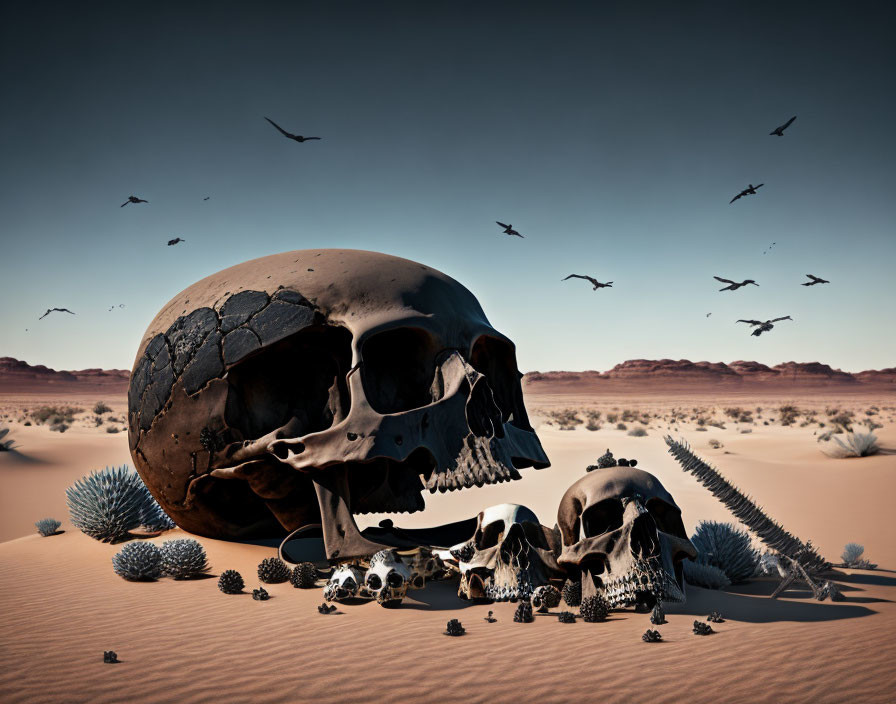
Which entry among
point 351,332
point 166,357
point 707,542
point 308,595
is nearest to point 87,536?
point 166,357

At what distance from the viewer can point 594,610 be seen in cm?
475

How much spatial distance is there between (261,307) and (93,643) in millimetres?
3178

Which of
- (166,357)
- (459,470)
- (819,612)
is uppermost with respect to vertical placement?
(166,357)

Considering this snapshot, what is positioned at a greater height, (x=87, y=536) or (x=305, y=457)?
(x=305, y=457)

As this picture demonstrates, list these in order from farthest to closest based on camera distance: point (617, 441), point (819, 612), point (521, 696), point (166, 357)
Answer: point (617, 441), point (166, 357), point (819, 612), point (521, 696)

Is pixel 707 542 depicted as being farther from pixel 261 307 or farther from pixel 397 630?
pixel 261 307

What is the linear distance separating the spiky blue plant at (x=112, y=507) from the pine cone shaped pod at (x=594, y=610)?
6.33 meters

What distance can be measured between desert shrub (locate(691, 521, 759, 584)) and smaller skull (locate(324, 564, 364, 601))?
3.52 m

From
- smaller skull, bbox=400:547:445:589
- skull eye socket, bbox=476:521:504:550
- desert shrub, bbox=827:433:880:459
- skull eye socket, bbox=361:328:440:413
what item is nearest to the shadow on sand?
skull eye socket, bbox=476:521:504:550

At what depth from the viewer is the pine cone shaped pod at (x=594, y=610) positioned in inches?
187

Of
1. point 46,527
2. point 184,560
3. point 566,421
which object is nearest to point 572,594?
point 184,560

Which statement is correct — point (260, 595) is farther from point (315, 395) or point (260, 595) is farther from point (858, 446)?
point (858, 446)

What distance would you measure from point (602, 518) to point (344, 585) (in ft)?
7.23

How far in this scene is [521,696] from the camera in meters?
3.42
